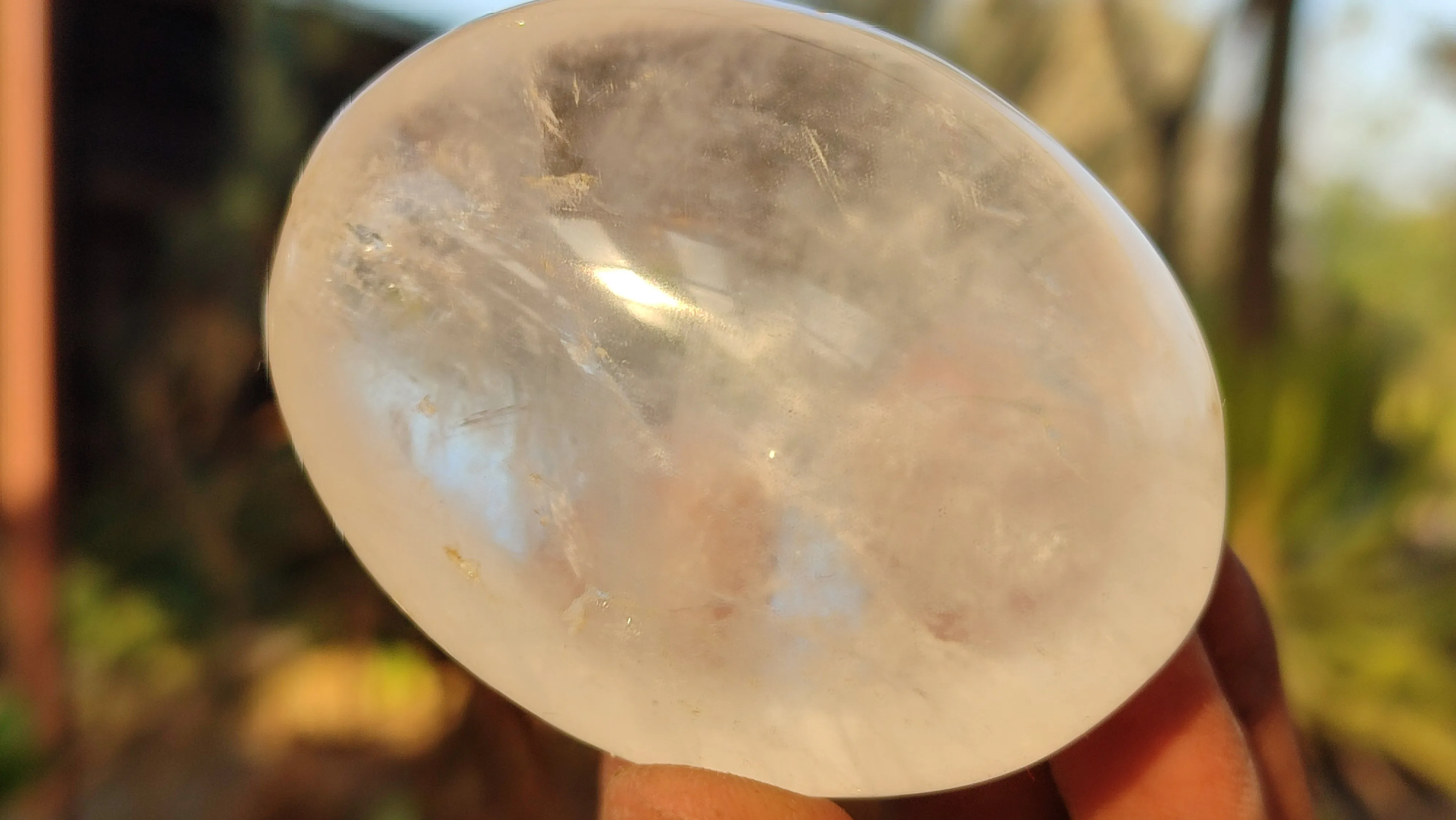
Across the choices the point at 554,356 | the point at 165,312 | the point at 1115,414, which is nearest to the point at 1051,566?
the point at 1115,414

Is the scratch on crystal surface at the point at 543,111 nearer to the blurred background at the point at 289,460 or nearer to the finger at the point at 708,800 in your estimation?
the finger at the point at 708,800

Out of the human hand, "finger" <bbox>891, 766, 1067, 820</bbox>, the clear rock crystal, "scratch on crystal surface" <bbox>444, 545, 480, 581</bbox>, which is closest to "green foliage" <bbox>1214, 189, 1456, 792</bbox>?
the human hand

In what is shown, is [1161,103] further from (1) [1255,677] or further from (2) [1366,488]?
(1) [1255,677]

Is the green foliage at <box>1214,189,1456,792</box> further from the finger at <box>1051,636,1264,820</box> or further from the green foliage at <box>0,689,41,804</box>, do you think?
the green foliage at <box>0,689,41,804</box>

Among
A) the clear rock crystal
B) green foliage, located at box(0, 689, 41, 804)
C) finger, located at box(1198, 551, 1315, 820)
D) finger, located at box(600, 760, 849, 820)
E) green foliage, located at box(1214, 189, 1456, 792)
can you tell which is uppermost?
the clear rock crystal

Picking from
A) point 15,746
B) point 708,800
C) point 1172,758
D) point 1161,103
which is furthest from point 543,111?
point 1161,103

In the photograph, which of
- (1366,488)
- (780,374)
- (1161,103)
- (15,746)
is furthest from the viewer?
(1161,103)

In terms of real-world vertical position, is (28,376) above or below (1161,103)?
below
